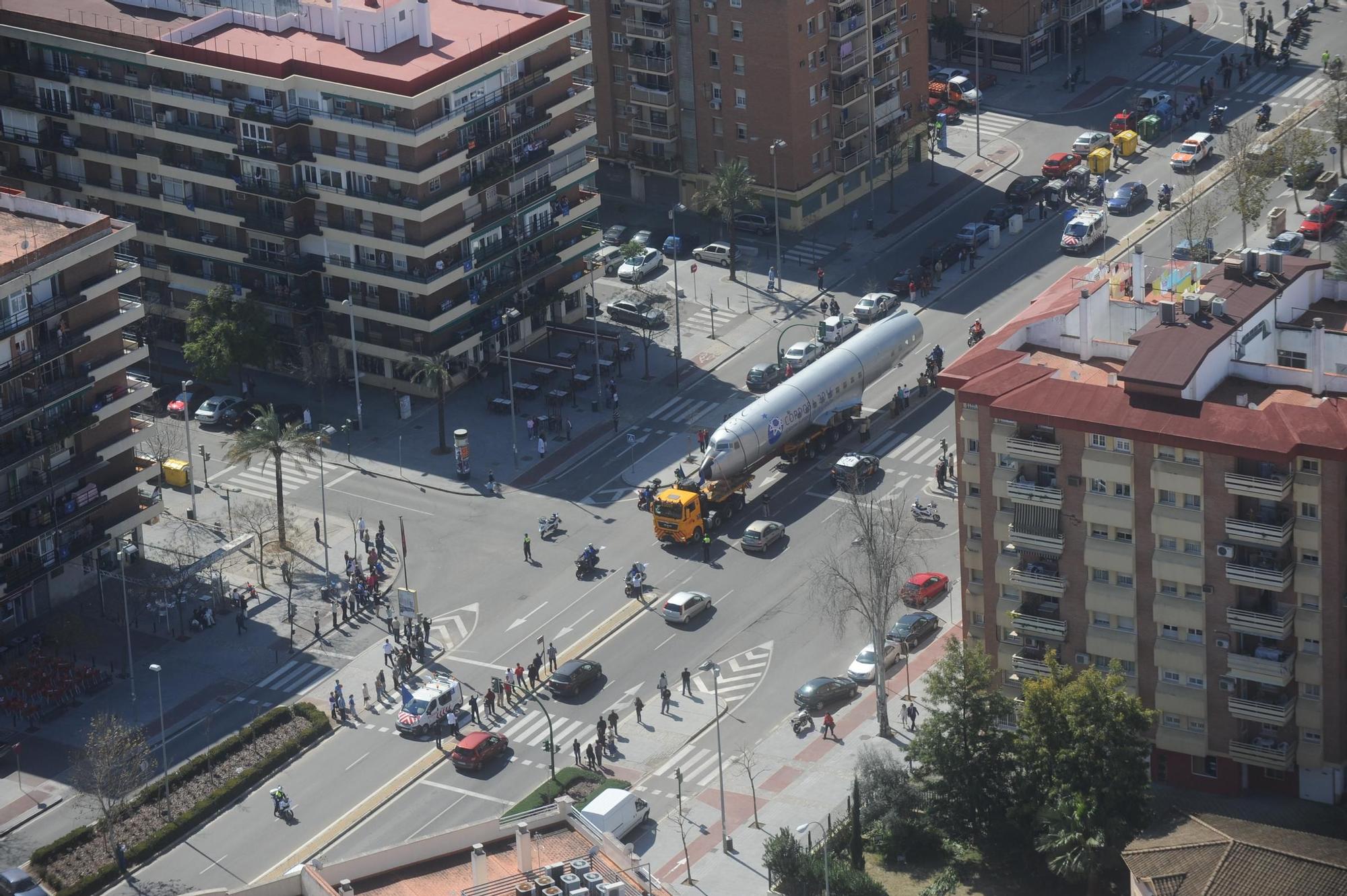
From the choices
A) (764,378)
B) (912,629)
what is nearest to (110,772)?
(912,629)

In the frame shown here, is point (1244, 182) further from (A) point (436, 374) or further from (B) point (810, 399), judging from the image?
(A) point (436, 374)

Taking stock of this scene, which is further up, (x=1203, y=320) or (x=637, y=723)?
(x=1203, y=320)

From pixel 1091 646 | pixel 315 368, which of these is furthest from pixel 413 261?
pixel 1091 646

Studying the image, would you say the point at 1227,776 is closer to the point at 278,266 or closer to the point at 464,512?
the point at 464,512

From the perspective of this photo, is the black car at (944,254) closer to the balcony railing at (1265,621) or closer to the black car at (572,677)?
the black car at (572,677)

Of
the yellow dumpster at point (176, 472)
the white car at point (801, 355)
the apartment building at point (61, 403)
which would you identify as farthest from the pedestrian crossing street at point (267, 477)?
the white car at point (801, 355)
